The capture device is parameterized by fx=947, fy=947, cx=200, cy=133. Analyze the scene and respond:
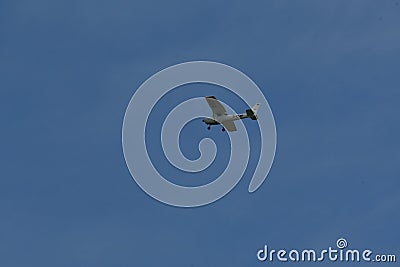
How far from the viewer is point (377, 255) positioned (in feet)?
222

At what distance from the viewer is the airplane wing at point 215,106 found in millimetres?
83438

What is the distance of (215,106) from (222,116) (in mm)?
1102

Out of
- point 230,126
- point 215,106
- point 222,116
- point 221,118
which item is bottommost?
point 230,126

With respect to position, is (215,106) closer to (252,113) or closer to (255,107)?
(252,113)

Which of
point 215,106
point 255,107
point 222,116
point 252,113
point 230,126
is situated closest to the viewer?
point 255,107

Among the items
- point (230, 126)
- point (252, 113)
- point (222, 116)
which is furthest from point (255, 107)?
point (222, 116)

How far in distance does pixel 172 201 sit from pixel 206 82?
10.8m

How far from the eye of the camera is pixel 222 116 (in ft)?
277

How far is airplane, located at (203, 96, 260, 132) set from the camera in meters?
83.3

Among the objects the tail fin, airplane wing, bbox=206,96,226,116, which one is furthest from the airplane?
the tail fin

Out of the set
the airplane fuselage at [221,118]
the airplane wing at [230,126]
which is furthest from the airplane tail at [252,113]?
the airplane wing at [230,126]

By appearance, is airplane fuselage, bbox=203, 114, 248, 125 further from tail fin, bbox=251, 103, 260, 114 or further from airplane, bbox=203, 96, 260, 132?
tail fin, bbox=251, 103, 260, 114

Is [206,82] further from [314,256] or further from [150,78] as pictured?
[314,256]

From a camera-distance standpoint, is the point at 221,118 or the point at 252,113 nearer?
the point at 252,113
